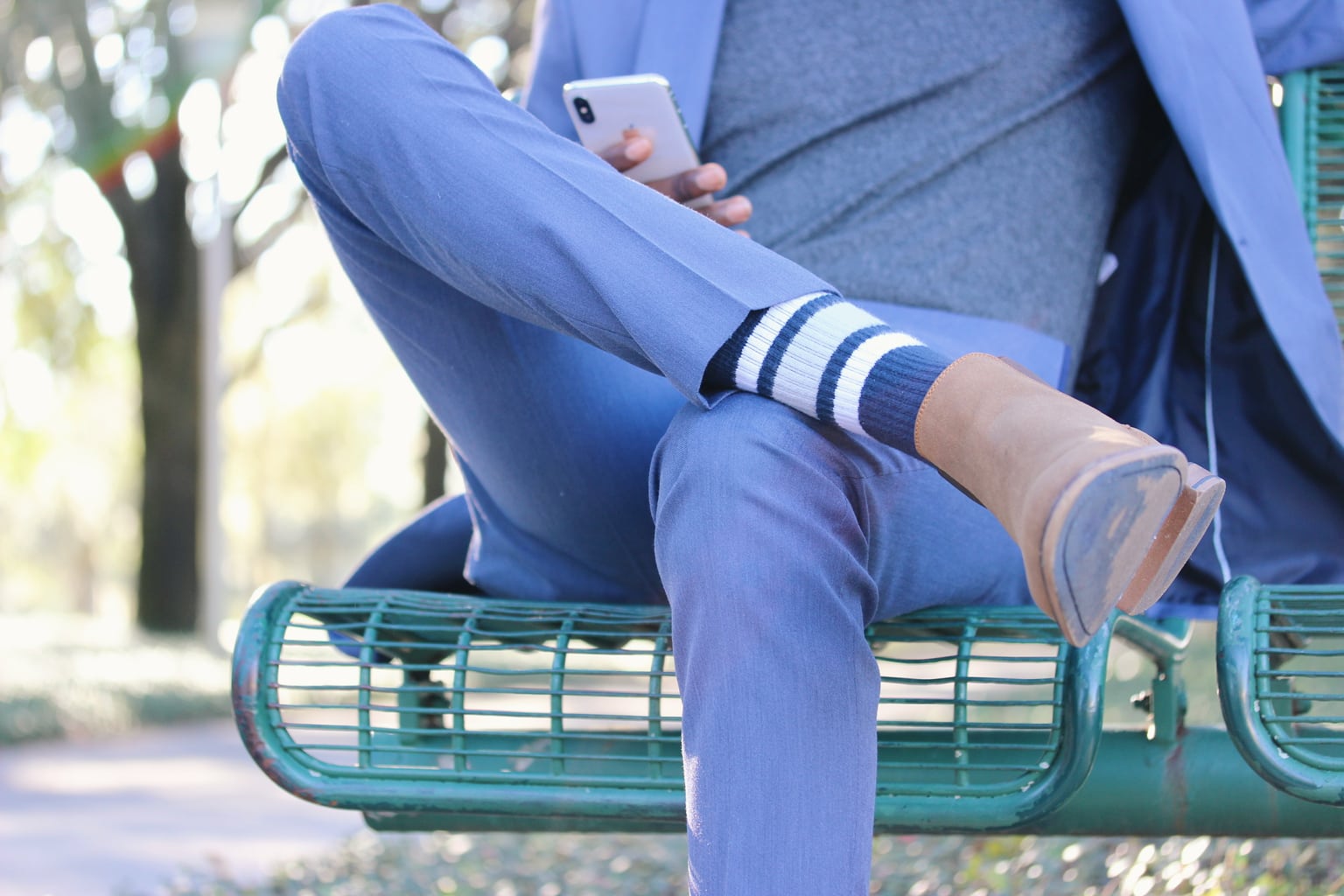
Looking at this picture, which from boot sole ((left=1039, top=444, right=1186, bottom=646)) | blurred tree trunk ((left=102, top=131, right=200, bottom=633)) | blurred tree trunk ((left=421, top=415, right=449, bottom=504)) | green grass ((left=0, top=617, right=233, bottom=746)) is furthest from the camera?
blurred tree trunk ((left=421, top=415, right=449, bottom=504))

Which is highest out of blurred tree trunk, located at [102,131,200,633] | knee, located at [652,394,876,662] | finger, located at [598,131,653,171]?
finger, located at [598,131,653,171]

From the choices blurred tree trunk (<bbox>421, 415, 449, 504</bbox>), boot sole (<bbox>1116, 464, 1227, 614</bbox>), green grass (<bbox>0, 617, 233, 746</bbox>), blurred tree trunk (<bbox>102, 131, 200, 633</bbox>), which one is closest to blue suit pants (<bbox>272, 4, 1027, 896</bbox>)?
boot sole (<bbox>1116, 464, 1227, 614</bbox>)

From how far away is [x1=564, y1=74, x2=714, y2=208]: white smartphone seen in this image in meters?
1.74

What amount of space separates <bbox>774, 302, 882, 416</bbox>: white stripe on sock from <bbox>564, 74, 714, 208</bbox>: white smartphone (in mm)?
635

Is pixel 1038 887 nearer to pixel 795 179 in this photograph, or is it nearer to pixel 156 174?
pixel 795 179

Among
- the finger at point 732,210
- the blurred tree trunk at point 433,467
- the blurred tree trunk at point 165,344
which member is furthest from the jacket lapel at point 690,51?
the blurred tree trunk at point 433,467

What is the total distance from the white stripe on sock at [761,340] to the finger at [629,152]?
626 mm

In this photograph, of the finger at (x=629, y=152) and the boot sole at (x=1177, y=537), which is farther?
the finger at (x=629, y=152)

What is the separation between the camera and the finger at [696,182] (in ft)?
5.72

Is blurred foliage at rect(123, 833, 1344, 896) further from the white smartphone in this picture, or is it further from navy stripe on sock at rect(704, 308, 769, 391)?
navy stripe on sock at rect(704, 308, 769, 391)

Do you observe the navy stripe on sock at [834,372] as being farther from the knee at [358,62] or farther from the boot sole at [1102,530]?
the knee at [358,62]

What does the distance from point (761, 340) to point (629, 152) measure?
26.9 inches

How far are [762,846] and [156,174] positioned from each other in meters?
9.87

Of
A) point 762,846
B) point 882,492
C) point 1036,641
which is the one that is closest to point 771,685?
point 762,846
